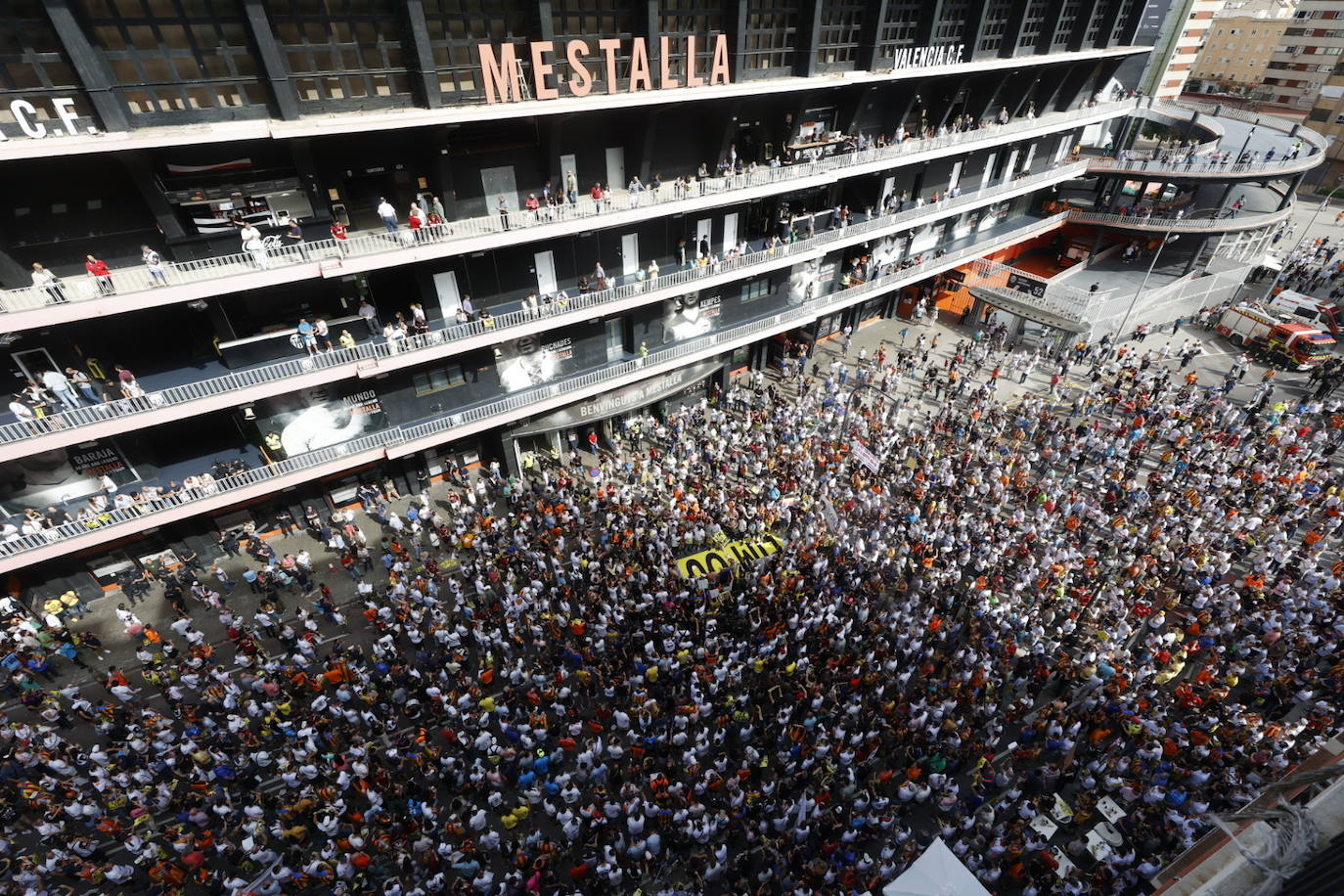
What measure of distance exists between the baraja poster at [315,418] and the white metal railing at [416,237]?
204 inches

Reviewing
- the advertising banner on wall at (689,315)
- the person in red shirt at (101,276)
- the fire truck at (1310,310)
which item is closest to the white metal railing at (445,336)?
the advertising banner on wall at (689,315)

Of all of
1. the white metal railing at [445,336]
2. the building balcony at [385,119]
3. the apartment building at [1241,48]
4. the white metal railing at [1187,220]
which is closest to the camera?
the building balcony at [385,119]

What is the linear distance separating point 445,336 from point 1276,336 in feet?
159

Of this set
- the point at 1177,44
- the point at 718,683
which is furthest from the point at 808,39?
the point at 1177,44

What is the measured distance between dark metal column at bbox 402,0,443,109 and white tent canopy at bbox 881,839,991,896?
24690 mm

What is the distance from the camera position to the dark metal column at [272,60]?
17062mm

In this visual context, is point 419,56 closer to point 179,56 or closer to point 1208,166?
point 179,56

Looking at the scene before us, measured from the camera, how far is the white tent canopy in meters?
12.5

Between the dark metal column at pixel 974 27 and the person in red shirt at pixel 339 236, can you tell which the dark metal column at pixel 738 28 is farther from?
the person in red shirt at pixel 339 236

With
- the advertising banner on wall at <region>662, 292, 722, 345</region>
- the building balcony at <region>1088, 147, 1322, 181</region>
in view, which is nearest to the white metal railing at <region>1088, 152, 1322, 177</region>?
the building balcony at <region>1088, 147, 1322, 181</region>

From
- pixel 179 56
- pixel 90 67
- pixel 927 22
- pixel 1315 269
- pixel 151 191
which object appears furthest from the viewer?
pixel 1315 269

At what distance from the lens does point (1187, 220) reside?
42844mm

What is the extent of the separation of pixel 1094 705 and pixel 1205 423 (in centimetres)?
2038

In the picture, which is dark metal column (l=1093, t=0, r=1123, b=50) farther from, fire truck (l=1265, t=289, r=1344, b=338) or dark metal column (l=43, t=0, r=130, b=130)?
dark metal column (l=43, t=0, r=130, b=130)
